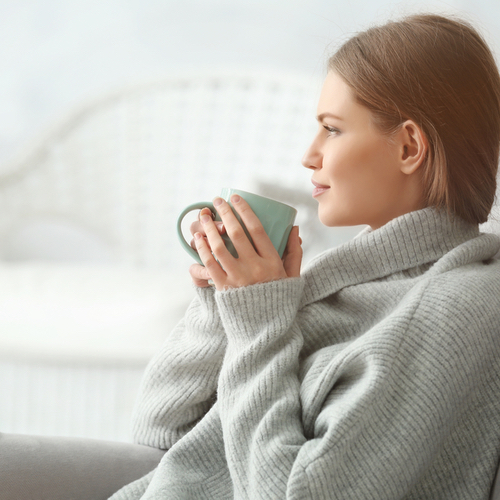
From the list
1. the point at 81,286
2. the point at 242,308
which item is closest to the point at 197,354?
the point at 242,308

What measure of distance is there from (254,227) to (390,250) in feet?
0.59

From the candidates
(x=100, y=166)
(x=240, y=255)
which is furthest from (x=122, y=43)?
(x=240, y=255)

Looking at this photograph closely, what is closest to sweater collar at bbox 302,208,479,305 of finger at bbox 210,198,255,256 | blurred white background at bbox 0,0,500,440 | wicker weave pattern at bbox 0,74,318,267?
finger at bbox 210,198,255,256

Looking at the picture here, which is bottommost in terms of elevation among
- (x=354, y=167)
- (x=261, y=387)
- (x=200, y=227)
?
(x=261, y=387)

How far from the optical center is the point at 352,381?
0.63 m

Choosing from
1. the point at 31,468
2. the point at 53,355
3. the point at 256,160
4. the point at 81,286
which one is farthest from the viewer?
the point at 256,160

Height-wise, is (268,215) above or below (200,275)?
Answer: above

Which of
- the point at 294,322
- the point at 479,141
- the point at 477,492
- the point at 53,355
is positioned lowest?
the point at 53,355

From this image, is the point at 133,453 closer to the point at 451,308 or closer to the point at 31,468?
the point at 31,468

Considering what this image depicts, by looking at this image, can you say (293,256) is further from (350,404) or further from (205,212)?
(350,404)

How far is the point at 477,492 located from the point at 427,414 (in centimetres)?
13

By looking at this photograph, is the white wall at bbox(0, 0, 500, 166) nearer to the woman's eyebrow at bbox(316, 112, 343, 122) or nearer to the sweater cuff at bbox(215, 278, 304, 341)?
the woman's eyebrow at bbox(316, 112, 343, 122)

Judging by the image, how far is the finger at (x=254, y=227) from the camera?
0.70 m

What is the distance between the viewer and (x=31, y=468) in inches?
27.9
